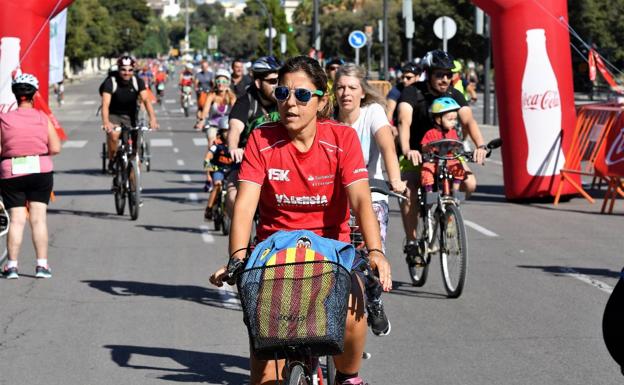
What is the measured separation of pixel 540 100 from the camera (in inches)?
693

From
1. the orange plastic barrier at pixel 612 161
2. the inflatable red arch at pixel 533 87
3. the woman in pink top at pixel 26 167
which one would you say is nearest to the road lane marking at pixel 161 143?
the inflatable red arch at pixel 533 87

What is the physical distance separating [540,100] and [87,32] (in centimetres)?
9839

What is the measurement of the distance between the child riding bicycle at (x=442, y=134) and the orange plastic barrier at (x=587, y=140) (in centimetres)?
743

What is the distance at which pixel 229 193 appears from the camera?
1080cm

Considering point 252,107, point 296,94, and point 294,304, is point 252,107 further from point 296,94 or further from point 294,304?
point 294,304

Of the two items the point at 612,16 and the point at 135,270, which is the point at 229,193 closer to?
the point at 135,270

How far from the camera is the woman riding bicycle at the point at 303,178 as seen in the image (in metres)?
5.20

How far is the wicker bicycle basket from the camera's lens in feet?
15.1

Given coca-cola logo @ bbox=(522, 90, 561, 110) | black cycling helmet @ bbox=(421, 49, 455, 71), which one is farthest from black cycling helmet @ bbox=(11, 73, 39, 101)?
coca-cola logo @ bbox=(522, 90, 561, 110)

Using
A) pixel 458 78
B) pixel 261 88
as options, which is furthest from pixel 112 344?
pixel 458 78

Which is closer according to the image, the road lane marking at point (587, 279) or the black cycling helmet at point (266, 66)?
the black cycling helmet at point (266, 66)

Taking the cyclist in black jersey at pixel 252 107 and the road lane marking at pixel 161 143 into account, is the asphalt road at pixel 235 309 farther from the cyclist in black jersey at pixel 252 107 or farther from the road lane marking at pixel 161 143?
the road lane marking at pixel 161 143

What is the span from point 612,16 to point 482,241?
2204 inches

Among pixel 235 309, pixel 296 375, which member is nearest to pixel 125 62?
pixel 235 309
